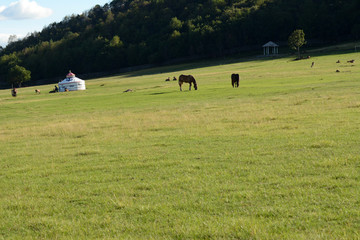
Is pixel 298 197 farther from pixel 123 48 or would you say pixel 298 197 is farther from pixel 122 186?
pixel 123 48

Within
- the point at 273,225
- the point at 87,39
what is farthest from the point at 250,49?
the point at 273,225

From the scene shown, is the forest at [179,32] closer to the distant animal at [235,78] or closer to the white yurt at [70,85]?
the white yurt at [70,85]

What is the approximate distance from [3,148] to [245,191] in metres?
10.9

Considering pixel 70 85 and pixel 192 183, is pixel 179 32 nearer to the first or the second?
pixel 70 85

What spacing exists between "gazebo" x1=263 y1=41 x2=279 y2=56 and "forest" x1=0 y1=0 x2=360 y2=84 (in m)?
6.42

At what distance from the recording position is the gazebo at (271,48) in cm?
10213

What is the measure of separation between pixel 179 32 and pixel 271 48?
34275 mm

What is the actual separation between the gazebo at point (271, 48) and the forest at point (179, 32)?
6.42 metres

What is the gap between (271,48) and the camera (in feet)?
364

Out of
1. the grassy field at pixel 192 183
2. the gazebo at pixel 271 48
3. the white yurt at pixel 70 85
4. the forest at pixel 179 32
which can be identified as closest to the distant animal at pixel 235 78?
the grassy field at pixel 192 183

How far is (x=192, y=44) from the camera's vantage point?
124188mm

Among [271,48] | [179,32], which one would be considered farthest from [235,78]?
[179,32]

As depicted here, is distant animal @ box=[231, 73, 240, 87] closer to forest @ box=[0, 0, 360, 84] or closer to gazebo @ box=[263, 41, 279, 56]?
gazebo @ box=[263, 41, 279, 56]

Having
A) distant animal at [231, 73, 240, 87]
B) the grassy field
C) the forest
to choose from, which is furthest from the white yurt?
the forest
